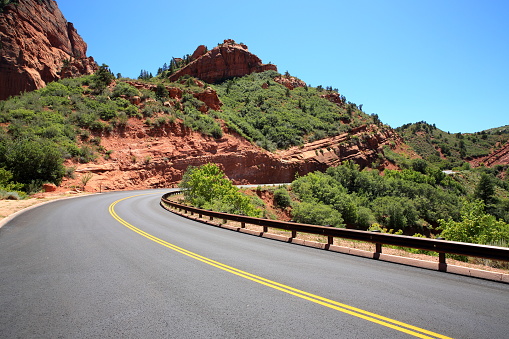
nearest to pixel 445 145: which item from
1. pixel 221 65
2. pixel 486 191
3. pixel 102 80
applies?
pixel 486 191

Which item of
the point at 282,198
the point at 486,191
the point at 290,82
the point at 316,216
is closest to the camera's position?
the point at 316,216

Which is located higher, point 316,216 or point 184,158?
point 184,158

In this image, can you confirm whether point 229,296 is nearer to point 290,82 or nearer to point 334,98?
point 334,98

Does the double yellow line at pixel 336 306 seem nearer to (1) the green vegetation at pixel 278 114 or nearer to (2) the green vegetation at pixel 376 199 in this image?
(2) the green vegetation at pixel 376 199

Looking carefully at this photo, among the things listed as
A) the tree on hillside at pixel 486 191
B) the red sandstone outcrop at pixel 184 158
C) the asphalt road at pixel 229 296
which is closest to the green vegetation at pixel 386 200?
the tree on hillside at pixel 486 191

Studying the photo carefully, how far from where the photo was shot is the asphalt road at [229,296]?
3.36m

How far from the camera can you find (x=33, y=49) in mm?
48844

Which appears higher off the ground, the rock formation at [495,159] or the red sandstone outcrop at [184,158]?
the rock formation at [495,159]

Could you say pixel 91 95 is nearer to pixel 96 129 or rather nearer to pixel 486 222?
pixel 96 129

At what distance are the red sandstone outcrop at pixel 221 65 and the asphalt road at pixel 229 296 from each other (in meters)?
89.4

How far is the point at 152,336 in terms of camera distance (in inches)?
126

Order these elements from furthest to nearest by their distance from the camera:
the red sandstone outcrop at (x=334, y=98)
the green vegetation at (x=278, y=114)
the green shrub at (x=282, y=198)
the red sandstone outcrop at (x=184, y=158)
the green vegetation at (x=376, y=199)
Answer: the red sandstone outcrop at (x=334, y=98) → the green vegetation at (x=278, y=114) → the green vegetation at (x=376, y=199) → the green shrub at (x=282, y=198) → the red sandstone outcrop at (x=184, y=158)

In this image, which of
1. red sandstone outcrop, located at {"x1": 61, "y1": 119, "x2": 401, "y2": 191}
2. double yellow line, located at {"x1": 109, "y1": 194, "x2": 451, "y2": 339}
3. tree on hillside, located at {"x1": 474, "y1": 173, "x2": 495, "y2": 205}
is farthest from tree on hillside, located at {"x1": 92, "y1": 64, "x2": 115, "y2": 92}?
tree on hillside, located at {"x1": 474, "y1": 173, "x2": 495, "y2": 205}

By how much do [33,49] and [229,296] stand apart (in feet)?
212
